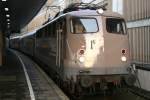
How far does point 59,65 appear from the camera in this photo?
1594cm

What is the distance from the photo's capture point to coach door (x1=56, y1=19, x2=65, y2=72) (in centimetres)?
1534

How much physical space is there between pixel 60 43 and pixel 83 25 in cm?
144

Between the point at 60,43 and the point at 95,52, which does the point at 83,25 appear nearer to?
the point at 95,52

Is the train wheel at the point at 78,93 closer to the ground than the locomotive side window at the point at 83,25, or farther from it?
closer to the ground

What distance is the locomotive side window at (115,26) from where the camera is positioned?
14797 mm

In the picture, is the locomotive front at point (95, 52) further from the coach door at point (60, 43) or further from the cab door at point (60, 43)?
the coach door at point (60, 43)

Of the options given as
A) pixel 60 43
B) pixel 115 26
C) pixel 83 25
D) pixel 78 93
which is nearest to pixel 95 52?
pixel 83 25

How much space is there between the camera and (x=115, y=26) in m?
15.0

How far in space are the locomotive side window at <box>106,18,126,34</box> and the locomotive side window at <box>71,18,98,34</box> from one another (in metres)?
0.45

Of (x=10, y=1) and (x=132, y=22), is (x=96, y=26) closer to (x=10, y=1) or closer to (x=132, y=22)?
(x=132, y=22)

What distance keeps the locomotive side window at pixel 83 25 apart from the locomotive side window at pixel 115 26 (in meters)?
0.45

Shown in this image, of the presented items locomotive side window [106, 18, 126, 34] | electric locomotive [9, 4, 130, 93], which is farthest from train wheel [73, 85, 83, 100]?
locomotive side window [106, 18, 126, 34]

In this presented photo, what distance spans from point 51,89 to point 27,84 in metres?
2.15

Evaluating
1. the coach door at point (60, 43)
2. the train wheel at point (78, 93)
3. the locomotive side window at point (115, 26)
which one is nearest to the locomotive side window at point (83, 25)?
the locomotive side window at point (115, 26)
